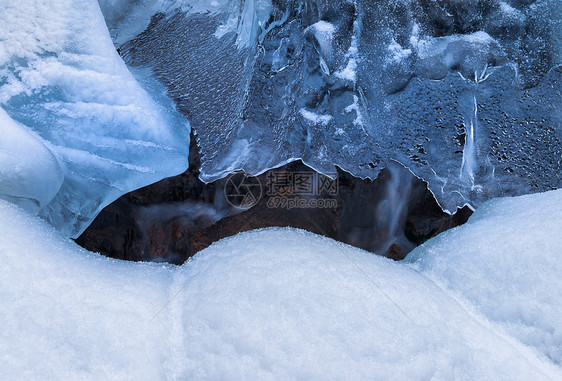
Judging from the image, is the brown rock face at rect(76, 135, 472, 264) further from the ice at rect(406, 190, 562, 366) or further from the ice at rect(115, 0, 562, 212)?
the ice at rect(406, 190, 562, 366)

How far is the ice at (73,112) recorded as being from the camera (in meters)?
1.35

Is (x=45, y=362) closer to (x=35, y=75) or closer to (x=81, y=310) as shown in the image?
(x=81, y=310)

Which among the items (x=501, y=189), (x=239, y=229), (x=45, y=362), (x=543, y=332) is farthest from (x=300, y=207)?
(x=45, y=362)

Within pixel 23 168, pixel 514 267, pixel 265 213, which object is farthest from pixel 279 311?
pixel 265 213

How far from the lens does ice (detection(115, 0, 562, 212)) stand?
4.95 ft

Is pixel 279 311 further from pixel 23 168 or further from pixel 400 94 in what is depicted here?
pixel 400 94

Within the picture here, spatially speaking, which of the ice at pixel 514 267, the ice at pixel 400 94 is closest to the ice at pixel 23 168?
the ice at pixel 400 94

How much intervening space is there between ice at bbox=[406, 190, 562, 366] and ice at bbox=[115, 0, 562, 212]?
34cm

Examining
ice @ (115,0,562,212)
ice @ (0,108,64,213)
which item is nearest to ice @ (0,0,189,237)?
ice @ (0,108,64,213)

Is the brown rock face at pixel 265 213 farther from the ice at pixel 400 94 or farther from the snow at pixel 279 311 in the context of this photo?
the snow at pixel 279 311

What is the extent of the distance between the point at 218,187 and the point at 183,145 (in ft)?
1.60

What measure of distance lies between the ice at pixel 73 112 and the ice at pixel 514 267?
3.05ft

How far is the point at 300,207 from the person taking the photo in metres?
2.18

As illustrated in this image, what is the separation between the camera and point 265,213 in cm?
215
